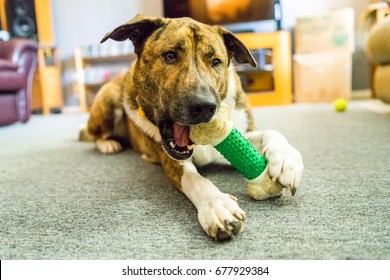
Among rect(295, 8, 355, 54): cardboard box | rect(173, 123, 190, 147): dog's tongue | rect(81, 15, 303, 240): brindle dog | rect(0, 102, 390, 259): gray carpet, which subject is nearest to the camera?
rect(0, 102, 390, 259): gray carpet

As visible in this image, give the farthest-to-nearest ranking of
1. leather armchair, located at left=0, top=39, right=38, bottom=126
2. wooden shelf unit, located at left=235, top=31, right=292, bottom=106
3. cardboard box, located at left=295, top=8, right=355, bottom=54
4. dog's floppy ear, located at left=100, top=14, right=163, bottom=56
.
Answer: wooden shelf unit, located at left=235, top=31, right=292, bottom=106, cardboard box, located at left=295, top=8, right=355, bottom=54, leather armchair, located at left=0, top=39, right=38, bottom=126, dog's floppy ear, located at left=100, top=14, right=163, bottom=56

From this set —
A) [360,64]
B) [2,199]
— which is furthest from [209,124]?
[360,64]

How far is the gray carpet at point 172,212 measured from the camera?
0.68m

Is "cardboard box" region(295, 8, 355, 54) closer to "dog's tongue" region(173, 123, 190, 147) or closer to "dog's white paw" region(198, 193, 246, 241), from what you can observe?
"dog's tongue" region(173, 123, 190, 147)

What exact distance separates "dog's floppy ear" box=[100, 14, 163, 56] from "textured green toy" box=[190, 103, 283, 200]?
406mm

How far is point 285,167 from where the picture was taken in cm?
86

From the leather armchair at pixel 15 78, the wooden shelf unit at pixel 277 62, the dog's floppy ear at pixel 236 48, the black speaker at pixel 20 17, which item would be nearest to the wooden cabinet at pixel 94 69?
the black speaker at pixel 20 17

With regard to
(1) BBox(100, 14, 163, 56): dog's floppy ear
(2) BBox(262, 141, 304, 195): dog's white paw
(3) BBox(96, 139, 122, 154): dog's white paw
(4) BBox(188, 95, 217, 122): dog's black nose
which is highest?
(1) BBox(100, 14, 163, 56): dog's floppy ear

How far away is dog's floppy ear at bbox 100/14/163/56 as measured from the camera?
3.63 feet

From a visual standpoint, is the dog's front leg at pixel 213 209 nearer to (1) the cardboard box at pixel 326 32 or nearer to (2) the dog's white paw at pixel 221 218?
(2) the dog's white paw at pixel 221 218

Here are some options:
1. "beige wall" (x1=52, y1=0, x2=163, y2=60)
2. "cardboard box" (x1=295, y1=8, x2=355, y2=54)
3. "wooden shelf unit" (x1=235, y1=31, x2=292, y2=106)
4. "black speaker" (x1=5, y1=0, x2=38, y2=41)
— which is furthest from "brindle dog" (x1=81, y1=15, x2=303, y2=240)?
"black speaker" (x1=5, y1=0, x2=38, y2=41)

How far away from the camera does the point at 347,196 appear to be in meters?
0.92

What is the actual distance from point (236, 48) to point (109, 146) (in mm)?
835
